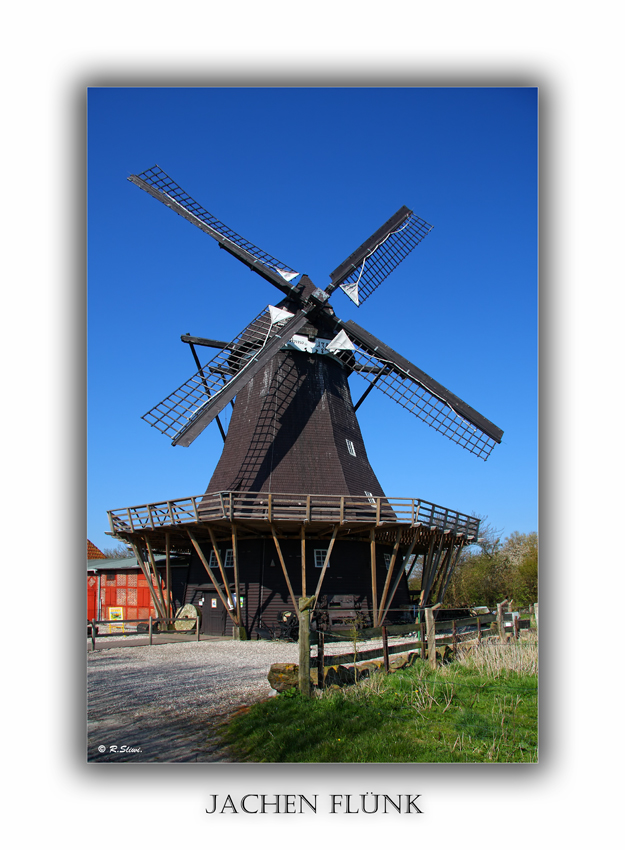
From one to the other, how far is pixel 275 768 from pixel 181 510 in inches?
404

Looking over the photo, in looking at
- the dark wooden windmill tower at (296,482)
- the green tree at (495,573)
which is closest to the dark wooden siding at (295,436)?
the dark wooden windmill tower at (296,482)

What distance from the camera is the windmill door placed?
16.8m

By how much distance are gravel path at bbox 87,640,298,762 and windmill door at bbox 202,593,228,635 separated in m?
4.23

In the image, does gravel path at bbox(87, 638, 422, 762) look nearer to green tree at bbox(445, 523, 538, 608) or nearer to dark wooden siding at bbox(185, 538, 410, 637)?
dark wooden siding at bbox(185, 538, 410, 637)

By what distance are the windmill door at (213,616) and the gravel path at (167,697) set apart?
13.9 feet

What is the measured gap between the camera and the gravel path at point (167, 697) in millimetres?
5824

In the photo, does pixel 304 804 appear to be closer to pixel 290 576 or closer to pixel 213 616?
pixel 290 576

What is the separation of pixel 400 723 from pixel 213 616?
11.9 m

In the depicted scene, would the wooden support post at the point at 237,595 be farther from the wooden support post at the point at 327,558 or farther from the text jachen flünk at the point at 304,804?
the text jachen flünk at the point at 304,804

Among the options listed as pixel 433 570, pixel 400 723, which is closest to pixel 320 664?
pixel 400 723

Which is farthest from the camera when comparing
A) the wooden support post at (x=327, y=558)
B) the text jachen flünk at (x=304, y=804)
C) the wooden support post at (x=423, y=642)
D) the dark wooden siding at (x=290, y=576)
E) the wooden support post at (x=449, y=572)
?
the wooden support post at (x=449, y=572)

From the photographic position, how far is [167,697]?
A: 7.64 meters

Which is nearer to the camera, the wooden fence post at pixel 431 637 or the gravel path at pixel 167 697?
the gravel path at pixel 167 697
